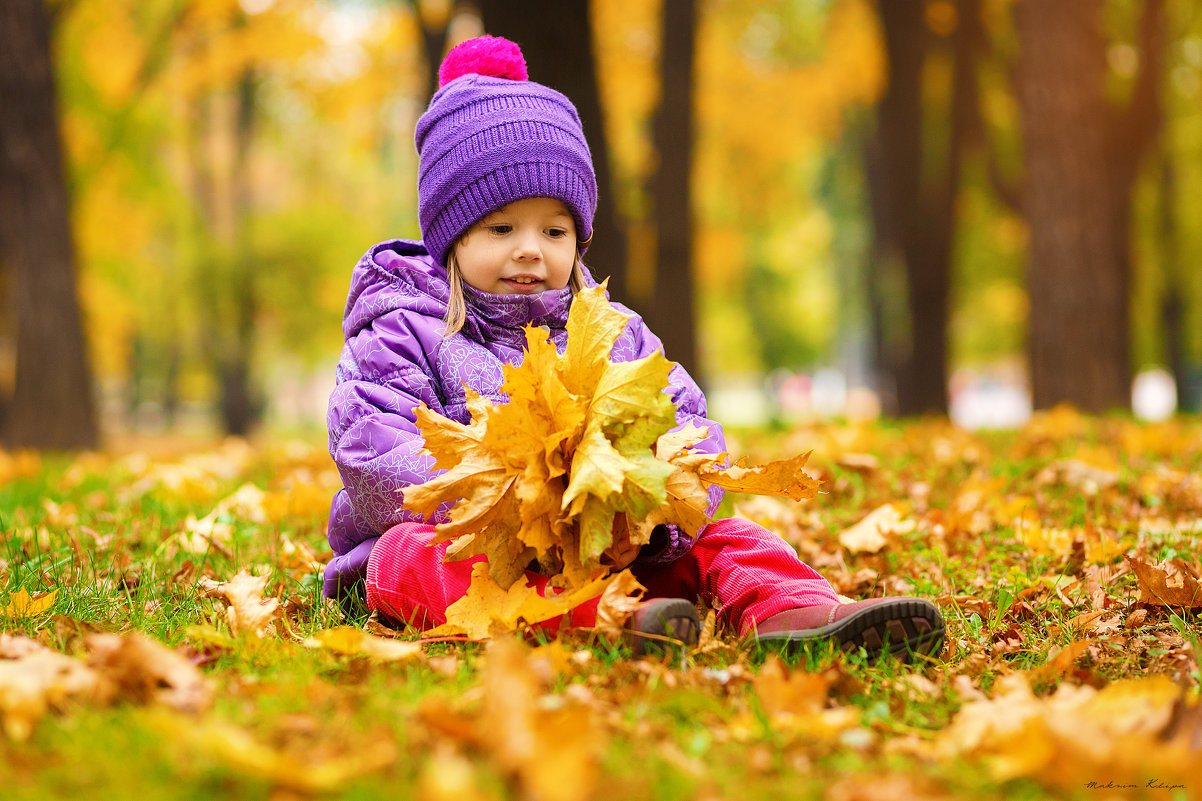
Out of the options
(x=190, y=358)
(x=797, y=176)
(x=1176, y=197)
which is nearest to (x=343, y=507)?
(x=1176, y=197)

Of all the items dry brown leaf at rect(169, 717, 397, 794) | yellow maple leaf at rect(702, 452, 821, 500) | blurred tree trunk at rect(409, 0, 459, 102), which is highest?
blurred tree trunk at rect(409, 0, 459, 102)

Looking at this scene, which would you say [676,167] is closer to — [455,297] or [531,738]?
[455,297]

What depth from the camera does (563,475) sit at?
2033mm

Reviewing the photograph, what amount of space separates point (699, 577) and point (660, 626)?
0.47 m

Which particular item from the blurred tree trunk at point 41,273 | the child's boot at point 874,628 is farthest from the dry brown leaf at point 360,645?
the blurred tree trunk at point 41,273

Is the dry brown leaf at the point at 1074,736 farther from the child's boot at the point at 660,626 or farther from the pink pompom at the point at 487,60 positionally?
the pink pompom at the point at 487,60

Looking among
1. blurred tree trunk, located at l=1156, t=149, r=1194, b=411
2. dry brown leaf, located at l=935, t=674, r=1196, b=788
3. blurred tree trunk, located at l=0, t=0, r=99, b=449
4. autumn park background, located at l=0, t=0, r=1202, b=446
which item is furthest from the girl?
blurred tree trunk, located at l=1156, t=149, r=1194, b=411

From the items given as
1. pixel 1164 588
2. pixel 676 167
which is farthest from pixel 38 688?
pixel 676 167

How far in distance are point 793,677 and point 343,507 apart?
1306 millimetres

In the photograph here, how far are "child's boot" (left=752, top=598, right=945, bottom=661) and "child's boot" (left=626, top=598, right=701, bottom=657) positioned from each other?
175mm

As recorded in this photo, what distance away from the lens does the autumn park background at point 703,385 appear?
139 centimetres

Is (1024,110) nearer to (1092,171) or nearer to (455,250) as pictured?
(1092,171)

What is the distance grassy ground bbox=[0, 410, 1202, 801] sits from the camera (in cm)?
128

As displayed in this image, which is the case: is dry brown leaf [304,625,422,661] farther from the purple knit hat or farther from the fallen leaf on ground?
the purple knit hat
